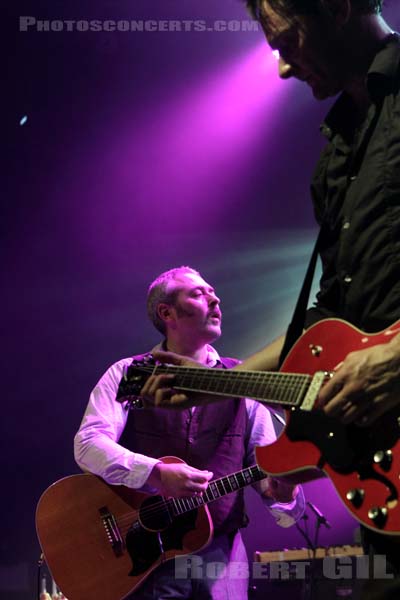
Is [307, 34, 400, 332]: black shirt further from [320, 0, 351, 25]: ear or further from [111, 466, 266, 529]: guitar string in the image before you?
[111, 466, 266, 529]: guitar string

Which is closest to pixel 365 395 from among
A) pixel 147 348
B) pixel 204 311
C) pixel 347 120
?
pixel 347 120

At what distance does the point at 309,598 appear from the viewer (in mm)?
4730

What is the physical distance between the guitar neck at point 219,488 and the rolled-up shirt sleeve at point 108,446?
21 centimetres

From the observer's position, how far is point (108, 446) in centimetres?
381

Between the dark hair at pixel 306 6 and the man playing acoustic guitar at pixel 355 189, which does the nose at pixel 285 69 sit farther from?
the dark hair at pixel 306 6

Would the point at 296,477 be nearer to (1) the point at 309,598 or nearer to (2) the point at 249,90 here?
(1) the point at 309,598

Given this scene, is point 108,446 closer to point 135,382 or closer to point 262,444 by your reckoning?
point 262,444

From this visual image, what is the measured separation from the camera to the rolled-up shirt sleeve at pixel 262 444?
12.5ft

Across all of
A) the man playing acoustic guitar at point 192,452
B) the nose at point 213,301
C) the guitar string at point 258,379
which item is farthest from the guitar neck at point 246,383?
the nose at point 213,301

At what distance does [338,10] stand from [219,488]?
7.82 ft

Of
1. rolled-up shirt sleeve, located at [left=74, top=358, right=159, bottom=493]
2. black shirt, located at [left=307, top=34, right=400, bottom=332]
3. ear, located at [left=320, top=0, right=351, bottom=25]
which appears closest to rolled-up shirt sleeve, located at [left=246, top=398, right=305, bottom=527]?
rolled-up shirt sleeve, located at [left=74, top=358, right=159, bottom=493]

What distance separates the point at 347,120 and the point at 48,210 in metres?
5.10

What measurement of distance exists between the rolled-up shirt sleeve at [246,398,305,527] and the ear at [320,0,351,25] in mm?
2255

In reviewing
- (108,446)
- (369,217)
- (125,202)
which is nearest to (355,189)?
(369,217)
